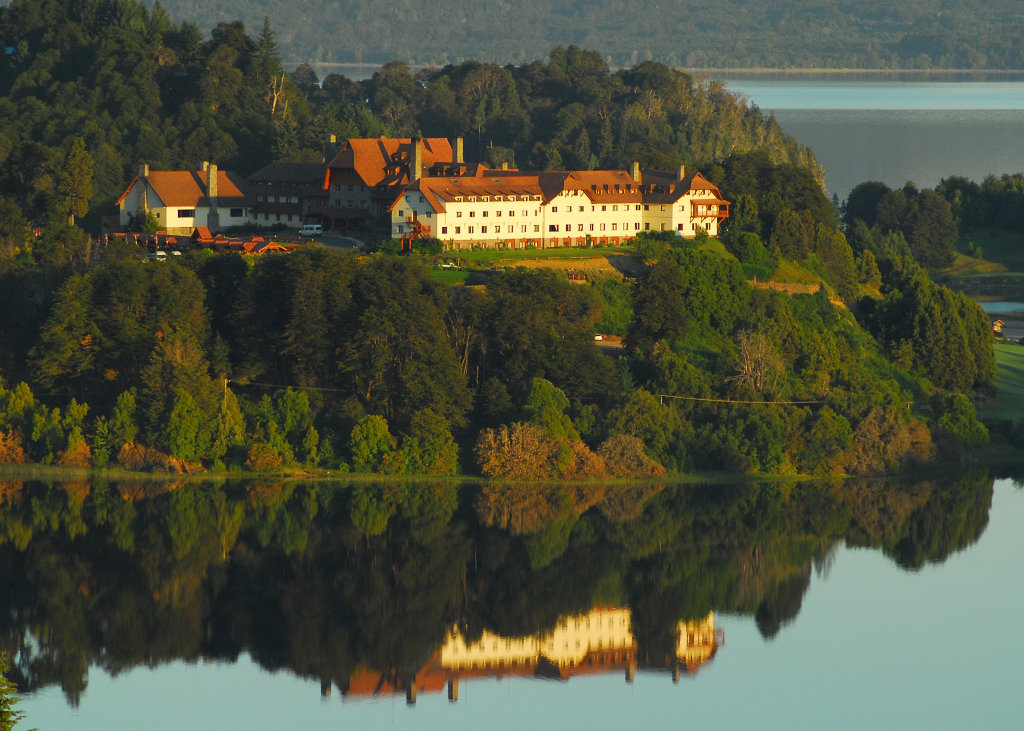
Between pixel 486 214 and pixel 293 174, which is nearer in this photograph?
pixel 486 214

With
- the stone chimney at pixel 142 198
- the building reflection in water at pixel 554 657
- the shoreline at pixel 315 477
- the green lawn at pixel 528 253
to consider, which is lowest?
the building reflection in water at pixel 554 657

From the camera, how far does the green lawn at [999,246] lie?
106 metres

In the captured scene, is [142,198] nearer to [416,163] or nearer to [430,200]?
[416,163]

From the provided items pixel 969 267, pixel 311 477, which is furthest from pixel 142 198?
pixel 969 267

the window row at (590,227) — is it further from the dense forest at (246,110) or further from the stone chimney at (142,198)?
the stone chimney at (142,198)

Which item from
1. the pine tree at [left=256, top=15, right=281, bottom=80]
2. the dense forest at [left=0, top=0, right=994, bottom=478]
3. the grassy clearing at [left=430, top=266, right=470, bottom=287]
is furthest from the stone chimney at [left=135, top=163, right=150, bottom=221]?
the pine tree at [left=256, top=15, right=281, bottom=80]

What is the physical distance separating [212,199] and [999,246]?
59.4 m

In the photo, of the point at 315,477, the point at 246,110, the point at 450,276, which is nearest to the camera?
the point at 315,477

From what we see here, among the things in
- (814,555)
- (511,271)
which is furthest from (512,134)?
(814,555)

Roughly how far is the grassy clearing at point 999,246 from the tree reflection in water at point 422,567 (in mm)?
53688

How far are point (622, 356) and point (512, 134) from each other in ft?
179

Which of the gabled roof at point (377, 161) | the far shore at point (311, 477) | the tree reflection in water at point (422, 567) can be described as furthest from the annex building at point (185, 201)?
the tree reflection in water at point (422, 567)

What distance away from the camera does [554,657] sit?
4028 cm

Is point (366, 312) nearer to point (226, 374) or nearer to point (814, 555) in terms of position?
point (226, 374)
